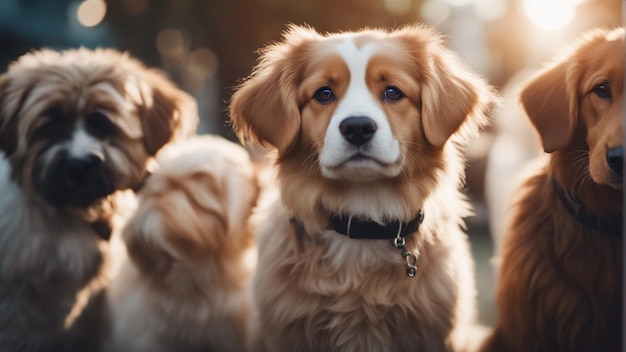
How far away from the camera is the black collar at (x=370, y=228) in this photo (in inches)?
114

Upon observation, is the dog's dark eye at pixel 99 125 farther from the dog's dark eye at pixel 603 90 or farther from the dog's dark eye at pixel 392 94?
the dog's dark eye at pixel 603 90

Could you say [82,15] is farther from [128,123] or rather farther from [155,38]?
[128,123]

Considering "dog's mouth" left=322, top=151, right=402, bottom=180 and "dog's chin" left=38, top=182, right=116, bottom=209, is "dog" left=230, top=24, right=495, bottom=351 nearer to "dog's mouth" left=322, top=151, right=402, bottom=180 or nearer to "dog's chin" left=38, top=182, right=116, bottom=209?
"dog's mouth" left=322, top=151, right=402, bottom=180

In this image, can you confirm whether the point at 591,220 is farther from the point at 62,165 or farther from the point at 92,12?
the point at 92,12

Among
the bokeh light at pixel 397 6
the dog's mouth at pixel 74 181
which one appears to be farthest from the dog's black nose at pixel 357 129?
the bokeh light at pixel 397 6

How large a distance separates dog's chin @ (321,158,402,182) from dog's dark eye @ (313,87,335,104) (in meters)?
0.30

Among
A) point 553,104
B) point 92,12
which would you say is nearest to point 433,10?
point 92,12

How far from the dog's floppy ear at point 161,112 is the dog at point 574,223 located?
1.60 m

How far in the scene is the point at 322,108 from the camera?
9.30 ft

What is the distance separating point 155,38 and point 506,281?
6.84 metres

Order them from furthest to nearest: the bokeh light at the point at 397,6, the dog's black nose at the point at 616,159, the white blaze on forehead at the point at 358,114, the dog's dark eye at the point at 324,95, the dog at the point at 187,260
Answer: the bokeh light at the point at 397,6
the dog at the point at 187,260
the dog's dark eye at the point at 324,95
the white blaze on forehead at the point at 358,114
the dog's black nose at the point at 616,159

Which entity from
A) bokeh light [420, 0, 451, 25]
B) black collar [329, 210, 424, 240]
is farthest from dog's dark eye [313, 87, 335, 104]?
bokeh light [420, 0, 451, 25]

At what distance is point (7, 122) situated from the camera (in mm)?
3012

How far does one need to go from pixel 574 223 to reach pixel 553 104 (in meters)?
0.51
